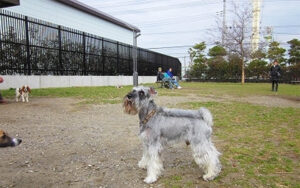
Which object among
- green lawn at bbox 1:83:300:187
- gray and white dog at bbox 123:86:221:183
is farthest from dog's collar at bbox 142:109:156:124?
green lawn at bbox 1:83:300:187

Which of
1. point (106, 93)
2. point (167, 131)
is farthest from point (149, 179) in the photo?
point (106, 93)

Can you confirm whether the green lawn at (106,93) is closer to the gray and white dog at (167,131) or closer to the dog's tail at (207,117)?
the gray and white dog at (167,131)

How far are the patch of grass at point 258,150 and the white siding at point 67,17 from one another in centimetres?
1777

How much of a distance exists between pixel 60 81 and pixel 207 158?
51.3ft

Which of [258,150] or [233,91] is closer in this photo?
[258,150]

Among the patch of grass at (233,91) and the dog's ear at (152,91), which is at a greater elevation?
the dog's ear at (152,91)


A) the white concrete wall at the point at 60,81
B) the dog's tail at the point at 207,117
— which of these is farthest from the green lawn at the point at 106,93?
the dog's tail at the point at 207,117

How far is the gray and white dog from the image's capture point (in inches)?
123

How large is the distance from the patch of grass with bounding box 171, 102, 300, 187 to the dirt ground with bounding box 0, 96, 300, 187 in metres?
0.45

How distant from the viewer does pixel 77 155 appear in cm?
404

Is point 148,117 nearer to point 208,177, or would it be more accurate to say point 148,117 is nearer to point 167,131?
point 167,131

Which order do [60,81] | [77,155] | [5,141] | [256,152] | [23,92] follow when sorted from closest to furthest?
[5,141] → [77,155] → [256,152] → [23,92] → [60,81]

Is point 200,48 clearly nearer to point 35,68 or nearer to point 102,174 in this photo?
point 35,68

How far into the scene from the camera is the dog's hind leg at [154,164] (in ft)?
10.2
